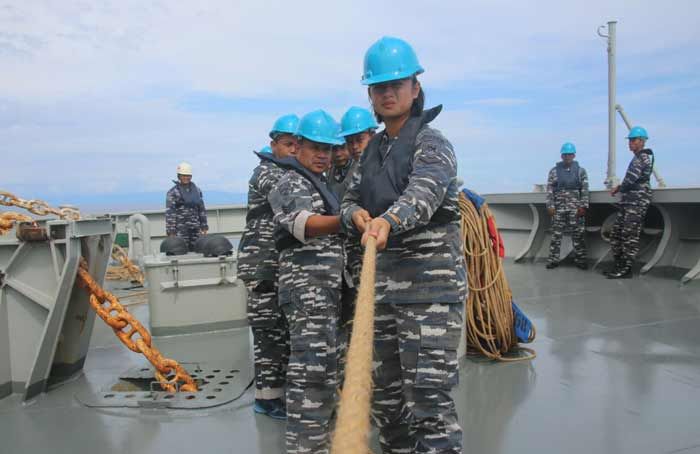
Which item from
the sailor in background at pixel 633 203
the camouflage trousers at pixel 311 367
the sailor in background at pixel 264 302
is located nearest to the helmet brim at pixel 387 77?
the camouflage trousers at pixel 311 367

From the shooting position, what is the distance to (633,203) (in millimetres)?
6465

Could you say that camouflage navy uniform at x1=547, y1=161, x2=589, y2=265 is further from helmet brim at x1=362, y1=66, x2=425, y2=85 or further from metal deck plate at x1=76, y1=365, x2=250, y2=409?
helmet brim at x1=362, y1=66, x2=425, y2=85

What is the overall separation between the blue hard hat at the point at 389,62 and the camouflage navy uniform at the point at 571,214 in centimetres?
613

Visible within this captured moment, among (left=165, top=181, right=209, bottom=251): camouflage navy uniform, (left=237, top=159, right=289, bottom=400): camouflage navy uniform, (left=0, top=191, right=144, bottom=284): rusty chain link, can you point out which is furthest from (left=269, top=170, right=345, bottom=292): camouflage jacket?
(left=165, top=181, right=209, bottom=251): camouflage navy uniform

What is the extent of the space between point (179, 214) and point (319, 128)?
5577 mm

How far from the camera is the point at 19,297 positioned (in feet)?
10.9

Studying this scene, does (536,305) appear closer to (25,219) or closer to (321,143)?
(321,143)

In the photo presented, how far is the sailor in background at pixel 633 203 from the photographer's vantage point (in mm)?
6379

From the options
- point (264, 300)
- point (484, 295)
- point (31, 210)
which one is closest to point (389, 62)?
point (264, 300)

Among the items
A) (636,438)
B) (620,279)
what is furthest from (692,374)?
(620,279)

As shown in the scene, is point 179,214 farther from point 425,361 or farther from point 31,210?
point 425,361

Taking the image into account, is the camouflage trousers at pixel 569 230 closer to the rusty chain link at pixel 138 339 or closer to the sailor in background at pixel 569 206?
the sailor in background at pixel 569 206

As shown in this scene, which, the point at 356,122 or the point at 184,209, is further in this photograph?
the point at 184,209

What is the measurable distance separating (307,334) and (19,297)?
204cm
